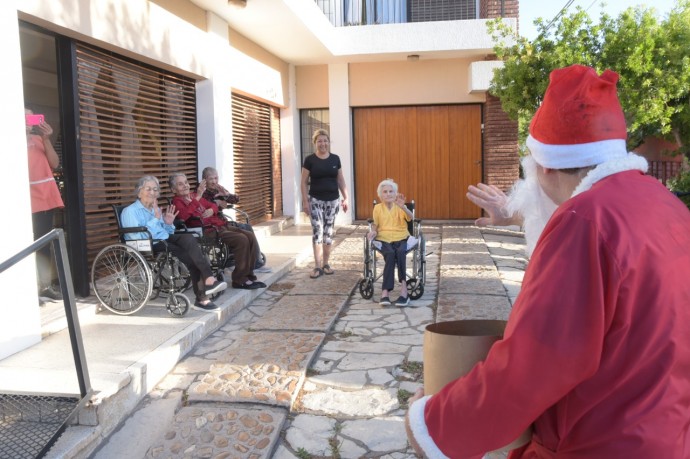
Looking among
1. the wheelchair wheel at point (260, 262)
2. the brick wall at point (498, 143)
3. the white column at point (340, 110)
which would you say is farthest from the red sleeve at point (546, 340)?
the white column at point (340, 110)

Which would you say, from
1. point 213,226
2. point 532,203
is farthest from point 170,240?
point 532,203

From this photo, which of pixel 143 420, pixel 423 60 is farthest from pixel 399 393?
pixel 423 60

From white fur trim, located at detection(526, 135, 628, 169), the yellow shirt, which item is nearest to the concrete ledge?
the yellow shirt

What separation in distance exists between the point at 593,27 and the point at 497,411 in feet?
28.1

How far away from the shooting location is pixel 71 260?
5.73 meters

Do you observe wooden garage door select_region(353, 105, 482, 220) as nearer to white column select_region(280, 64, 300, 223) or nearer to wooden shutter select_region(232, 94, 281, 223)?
white column select_region(280, 64, 300, 223)

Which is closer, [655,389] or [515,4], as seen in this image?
[655,389]

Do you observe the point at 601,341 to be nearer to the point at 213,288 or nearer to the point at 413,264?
the point at 213,288

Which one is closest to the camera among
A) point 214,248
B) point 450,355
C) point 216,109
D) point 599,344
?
point 599,344

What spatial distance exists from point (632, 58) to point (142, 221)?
20.2ft

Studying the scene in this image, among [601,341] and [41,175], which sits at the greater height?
[41,175]

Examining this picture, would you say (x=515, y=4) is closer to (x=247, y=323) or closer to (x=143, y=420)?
(x=247, y=323)

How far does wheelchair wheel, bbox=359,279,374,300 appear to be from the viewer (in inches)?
259

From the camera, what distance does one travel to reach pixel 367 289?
6605 mm
